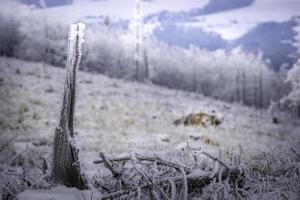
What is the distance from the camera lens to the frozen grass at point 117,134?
10.5 ft

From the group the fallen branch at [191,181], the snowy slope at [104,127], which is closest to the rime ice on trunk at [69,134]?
the fallen branch at [191,181]

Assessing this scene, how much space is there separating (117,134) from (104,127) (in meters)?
1.99

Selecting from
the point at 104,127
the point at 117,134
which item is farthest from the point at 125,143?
the point at 104,127

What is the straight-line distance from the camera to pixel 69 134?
107 inches

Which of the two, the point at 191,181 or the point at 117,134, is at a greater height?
the point at 191,181

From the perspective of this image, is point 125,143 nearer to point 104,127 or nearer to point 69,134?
point 104,127

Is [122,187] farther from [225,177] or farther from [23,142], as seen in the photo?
[23,142]

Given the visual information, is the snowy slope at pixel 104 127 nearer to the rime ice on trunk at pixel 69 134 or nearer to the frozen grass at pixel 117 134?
the frozen grass at pixel 117 134

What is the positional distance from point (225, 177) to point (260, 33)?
378 feet

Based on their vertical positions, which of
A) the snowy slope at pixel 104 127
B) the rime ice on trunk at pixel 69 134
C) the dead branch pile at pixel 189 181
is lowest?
the snowy slope at pixel 104 127

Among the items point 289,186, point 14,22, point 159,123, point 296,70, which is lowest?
point 159,123

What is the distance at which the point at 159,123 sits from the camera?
1734cm

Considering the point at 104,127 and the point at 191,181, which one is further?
the point at 104,127

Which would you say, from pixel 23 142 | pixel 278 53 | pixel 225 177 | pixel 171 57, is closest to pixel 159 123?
pixel 23 142
